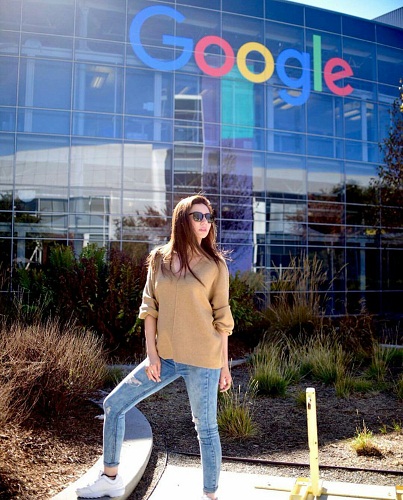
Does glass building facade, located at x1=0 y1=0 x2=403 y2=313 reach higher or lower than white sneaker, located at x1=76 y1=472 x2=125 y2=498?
higher

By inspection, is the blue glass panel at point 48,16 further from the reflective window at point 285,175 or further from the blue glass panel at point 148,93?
the reflective window at point 285,175

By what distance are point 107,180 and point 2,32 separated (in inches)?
237

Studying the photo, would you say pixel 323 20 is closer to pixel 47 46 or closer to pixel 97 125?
pixel 97 125

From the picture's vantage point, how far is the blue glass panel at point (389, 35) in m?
23.5

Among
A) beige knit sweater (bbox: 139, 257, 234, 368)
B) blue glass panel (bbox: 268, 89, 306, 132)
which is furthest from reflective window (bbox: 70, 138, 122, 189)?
beige knit sweater (bbox: 139, 257, 234, 368)

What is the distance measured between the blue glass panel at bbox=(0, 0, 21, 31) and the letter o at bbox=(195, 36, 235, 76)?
6303mm

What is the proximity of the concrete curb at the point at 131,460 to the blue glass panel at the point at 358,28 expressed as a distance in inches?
847

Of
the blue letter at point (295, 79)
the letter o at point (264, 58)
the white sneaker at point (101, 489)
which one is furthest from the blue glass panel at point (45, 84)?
the white sneaker at point (101, 489)

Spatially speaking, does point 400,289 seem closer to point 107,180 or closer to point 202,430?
point 107,180

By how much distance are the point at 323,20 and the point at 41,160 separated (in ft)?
41.6

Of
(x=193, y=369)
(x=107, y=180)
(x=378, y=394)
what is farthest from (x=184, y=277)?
(x=107, y=180)

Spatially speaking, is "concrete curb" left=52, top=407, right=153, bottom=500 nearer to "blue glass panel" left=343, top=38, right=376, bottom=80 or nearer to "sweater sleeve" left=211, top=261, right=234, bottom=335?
"sweater sleeve" left=211, top=261, right=234, bottom=335

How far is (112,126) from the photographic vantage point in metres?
19.6

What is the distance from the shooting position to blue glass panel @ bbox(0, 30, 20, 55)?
18781 millimetres
